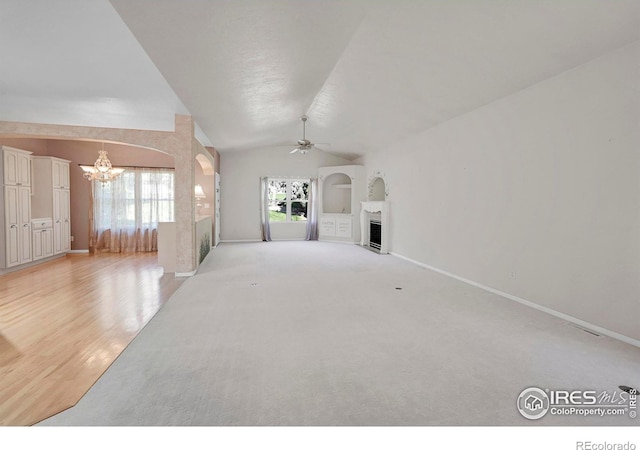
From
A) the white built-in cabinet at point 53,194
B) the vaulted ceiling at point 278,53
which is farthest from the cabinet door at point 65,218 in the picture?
the vaulted ceiling at point 278,53

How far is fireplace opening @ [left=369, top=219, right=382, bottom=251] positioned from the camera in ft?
28.2

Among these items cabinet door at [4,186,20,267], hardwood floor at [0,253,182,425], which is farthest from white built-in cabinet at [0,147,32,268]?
hardwood floor at [0,253,182,425]

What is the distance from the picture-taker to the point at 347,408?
191cm

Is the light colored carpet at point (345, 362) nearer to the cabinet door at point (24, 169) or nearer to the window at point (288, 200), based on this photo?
the cabinet door at point (24, 169)

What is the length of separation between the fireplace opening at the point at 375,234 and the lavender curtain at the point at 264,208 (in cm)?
327

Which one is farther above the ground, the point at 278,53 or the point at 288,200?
the point at 278,53

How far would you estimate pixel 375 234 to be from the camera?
29.4 ft

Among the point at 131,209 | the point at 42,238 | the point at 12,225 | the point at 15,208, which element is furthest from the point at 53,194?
the point at 131,209

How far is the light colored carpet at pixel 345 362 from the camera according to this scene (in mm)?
1872

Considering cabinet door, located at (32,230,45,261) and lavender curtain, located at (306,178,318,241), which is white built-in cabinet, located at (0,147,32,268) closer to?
cabinet door, located at (32,230,45,261)

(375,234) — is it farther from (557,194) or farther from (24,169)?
(24,169)

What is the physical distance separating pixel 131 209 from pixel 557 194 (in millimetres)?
8849
